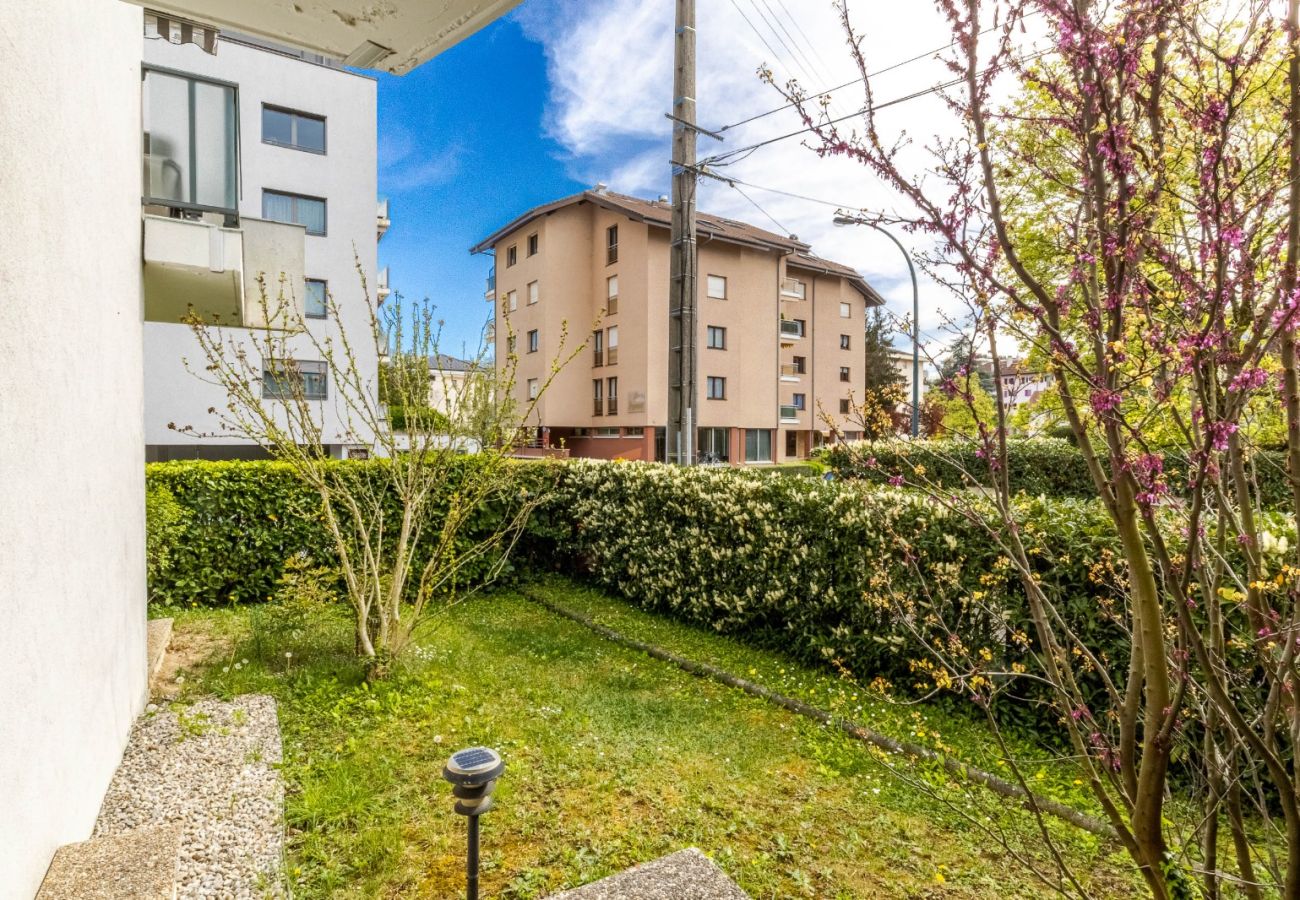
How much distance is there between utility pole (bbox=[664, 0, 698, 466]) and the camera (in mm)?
8570

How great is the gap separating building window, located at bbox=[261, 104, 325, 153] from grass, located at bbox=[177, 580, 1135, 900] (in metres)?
16.9

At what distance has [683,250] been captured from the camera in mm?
8781

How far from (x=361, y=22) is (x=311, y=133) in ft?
65.7

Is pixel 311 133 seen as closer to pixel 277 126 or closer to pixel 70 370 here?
pixel 277 126

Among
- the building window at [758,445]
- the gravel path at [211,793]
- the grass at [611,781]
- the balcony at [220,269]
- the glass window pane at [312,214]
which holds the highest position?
the glass window pane at [312,214]

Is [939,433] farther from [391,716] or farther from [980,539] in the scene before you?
[391,716]

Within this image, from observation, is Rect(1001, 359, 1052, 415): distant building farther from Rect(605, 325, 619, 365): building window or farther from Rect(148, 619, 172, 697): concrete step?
Rect(605, 325, 619, 365): building window

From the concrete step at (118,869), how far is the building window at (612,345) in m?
24.7

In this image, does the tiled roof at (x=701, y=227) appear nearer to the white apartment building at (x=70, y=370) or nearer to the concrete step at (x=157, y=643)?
the concrete step at (x=157, y=643)

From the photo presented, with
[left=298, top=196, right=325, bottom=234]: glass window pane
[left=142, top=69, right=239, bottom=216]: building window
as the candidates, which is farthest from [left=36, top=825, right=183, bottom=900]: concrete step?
[left=298, top=196, right=325, bottom=234]: glass window pane

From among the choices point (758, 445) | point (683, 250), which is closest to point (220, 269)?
point (683, 250)

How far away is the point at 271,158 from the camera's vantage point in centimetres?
1780

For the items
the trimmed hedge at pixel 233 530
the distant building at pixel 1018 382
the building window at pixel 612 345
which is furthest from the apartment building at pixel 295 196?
the distant building at pixel 1018 382

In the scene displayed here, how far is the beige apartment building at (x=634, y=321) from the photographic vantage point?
996 inches
